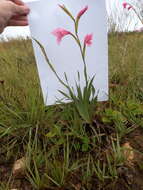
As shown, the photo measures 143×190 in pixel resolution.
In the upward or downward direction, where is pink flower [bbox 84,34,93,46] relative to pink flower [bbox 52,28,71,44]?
downward

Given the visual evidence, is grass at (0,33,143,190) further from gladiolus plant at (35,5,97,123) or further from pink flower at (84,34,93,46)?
pink flower at (84,34,93,46)

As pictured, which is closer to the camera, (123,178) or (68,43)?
(123,178)

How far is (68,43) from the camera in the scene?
74 centimetres

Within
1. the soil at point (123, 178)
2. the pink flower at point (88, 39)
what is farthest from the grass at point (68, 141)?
the pink flower at point (88, 39)

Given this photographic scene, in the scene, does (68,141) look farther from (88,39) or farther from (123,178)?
(88,39)

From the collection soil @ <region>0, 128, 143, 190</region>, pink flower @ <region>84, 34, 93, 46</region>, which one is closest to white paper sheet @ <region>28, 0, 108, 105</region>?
pink flower @ <region>84, 34, 93, 46</region>

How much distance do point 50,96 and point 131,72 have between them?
22.2 inches

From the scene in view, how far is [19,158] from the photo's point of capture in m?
0.71

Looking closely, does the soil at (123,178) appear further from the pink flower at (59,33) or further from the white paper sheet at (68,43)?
the pink flower at (59,33)

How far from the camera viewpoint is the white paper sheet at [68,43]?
702 millimetres

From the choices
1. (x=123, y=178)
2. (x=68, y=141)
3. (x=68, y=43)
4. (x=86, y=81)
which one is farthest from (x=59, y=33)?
(x=123, y=178)

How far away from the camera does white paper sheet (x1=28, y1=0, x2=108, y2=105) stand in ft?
2.30

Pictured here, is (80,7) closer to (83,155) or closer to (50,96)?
(50,96)

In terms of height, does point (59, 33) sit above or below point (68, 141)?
above
